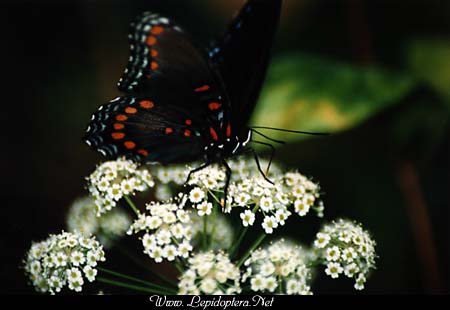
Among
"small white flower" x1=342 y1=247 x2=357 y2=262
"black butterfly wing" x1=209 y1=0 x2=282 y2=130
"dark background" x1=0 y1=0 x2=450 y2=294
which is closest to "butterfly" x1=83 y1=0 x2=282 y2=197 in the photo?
"black butterfly wing" x1=209 y1=0 x2=282 y2=130

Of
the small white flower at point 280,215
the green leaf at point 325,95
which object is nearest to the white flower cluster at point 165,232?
the small white flower at point 280,215

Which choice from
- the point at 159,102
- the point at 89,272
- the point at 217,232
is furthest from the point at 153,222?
the point at 159,102

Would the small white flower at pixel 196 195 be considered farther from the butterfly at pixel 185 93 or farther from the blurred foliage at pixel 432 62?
the blurred foliage at pixel 432 62

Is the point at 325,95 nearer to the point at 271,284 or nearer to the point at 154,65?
the point at 154,65

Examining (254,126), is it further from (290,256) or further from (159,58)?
(290,256)

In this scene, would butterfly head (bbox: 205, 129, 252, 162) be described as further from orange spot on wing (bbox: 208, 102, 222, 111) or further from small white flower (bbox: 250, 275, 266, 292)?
small white flower (bbox: 250, 275, 266, 292)
